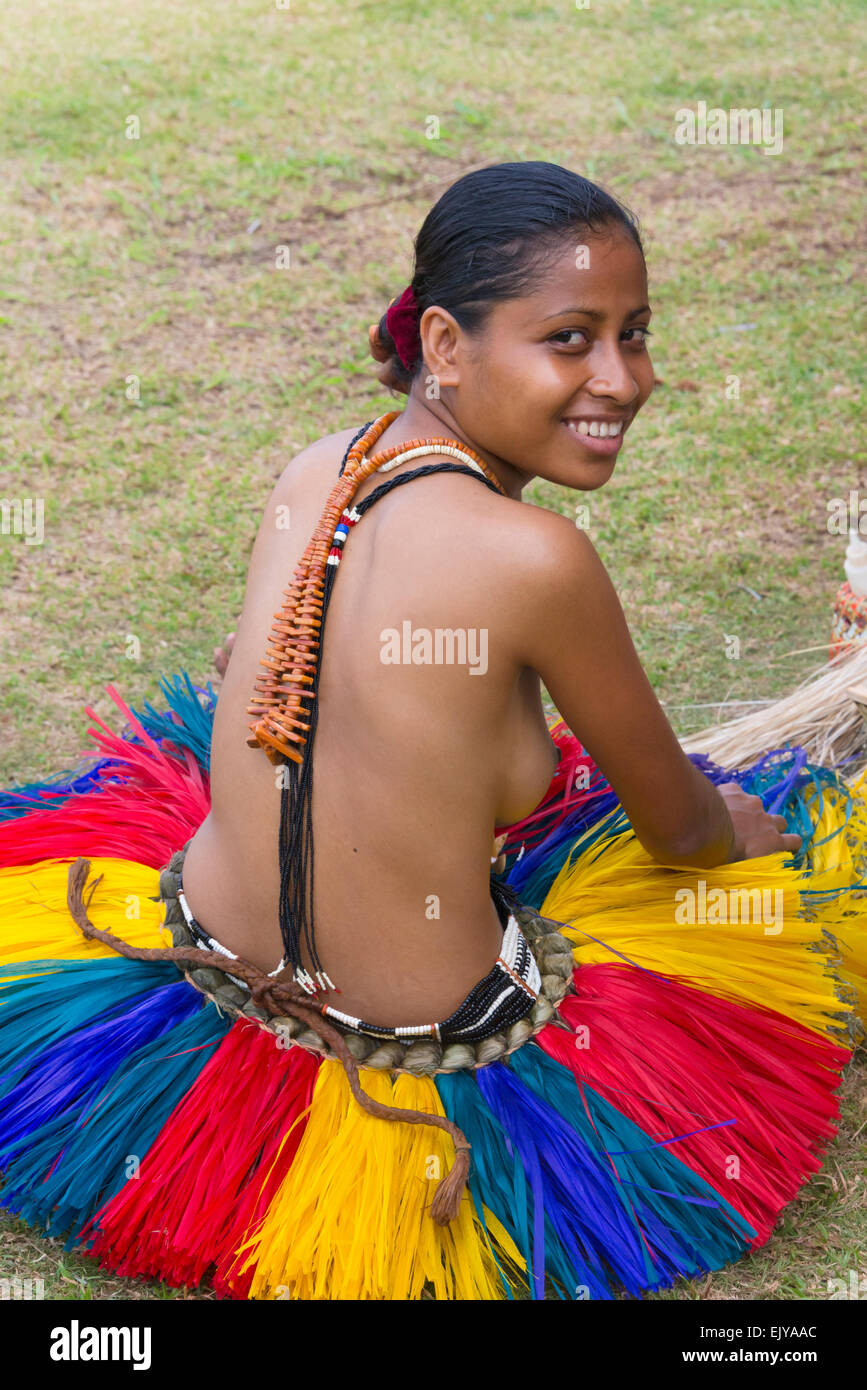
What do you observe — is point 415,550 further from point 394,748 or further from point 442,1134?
point 442,1134

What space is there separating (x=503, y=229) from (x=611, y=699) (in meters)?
0.63

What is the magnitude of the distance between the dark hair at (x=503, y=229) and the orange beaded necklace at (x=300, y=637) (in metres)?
0.20

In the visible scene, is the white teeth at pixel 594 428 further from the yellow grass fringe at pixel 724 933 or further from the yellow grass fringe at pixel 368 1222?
the yellow grass fringe at pixel 368 1222

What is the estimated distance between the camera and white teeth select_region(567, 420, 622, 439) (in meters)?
1.84

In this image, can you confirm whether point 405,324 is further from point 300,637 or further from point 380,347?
point 300,637

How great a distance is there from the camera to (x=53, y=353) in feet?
15.4

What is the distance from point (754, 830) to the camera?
7.38ft

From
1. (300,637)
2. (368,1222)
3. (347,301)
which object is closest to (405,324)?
(300,637)

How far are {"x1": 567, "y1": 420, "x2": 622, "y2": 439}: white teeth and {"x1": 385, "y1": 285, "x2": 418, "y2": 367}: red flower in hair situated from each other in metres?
0.28

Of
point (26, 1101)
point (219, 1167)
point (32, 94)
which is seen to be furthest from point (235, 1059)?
point (32, 94)

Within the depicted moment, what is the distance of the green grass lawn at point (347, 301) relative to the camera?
3.59 m

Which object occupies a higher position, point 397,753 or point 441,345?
point 441,345

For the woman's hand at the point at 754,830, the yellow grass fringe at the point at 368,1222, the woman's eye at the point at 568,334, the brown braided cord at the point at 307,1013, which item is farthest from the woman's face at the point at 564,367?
the yellow grass fringe at the point at 368,1222

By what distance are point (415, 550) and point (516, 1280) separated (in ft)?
3.31
